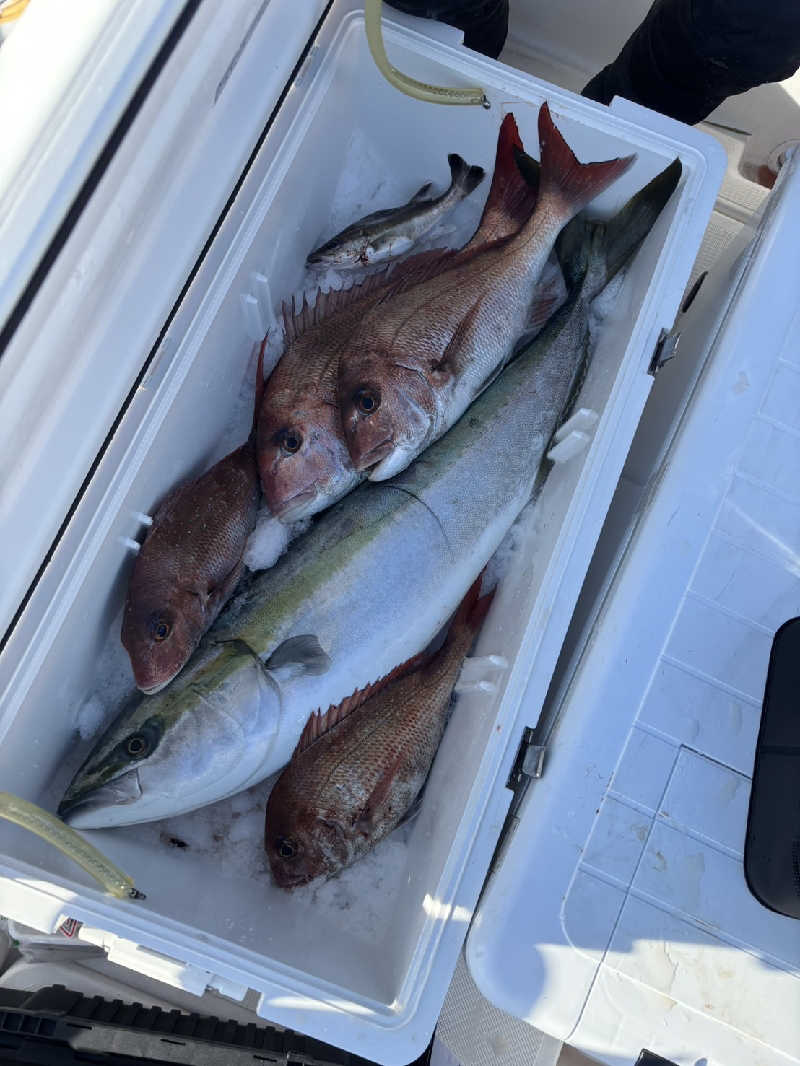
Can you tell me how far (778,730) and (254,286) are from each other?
1.32 metres

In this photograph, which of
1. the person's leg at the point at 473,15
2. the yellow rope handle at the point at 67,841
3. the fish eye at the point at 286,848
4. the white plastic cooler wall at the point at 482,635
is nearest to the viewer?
the yellow rope handle at the point at 67,841

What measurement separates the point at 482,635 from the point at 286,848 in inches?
23.7

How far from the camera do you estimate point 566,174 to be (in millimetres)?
1572

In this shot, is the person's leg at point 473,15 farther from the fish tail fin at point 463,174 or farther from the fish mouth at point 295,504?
the fish mouth at point 295,504

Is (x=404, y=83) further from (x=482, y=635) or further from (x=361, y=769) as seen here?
(x=361, y=769)

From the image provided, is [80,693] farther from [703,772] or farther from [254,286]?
[703,772]

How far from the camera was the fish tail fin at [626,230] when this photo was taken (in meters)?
1.56

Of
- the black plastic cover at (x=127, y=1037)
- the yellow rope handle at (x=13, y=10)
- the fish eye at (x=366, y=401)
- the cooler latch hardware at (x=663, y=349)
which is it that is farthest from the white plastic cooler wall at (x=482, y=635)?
the black plastic cover at (x=127, y=1037)

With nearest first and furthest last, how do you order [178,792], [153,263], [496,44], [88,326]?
1. [88,326]
2. [153,263]
3. [178,792]
4. [496,44]

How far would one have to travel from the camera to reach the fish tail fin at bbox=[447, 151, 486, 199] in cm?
175

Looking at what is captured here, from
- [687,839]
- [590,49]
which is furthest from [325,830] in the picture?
[590,49]

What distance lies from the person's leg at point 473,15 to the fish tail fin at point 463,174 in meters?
0.30

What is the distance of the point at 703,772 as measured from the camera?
48.8 inches

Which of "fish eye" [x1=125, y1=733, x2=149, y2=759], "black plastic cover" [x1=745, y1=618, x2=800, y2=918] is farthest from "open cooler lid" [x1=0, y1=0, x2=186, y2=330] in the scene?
"black plastic cover" [x1=745, y1=618, x2=800, y2=918]
